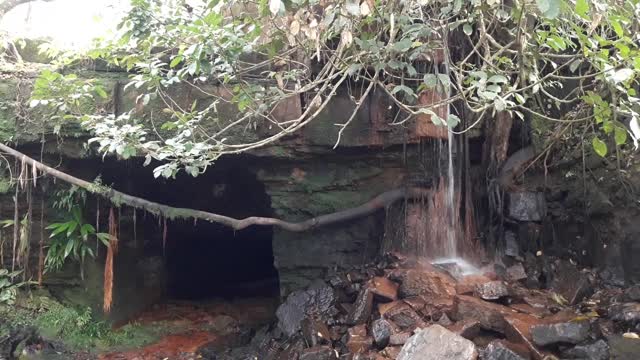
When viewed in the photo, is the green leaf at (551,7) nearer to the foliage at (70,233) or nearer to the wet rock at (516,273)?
the wet rock at (516,273)

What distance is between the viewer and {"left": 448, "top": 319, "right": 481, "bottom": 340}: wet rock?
14.3 ft

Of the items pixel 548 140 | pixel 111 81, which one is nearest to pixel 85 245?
pixel 111 81

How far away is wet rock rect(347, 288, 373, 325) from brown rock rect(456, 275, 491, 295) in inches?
35.1

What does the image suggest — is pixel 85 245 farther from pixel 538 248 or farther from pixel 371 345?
pixel 538 248

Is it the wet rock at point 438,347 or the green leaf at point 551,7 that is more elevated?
the green leaf at point 551,7

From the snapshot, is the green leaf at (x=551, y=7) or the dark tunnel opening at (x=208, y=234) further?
the dark tunnel opening at (x=208, y=234)

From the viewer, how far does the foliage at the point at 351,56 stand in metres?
3.79

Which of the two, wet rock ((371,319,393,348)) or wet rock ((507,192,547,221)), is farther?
wet rock ((507,192,547,221))

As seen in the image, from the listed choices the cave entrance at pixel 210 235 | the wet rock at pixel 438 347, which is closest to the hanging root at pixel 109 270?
the cave entrance at pixel 210 235

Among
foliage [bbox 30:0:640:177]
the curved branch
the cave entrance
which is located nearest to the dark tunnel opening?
the cave entrance

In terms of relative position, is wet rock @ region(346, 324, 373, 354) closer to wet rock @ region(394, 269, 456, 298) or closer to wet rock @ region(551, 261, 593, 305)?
wet rock @ region(394, 269, 456, 298)

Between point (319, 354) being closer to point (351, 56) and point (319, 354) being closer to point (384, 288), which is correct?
point (384, 288)

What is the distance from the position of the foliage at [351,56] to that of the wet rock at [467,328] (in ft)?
5.52

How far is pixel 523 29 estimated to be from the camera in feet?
13.9
